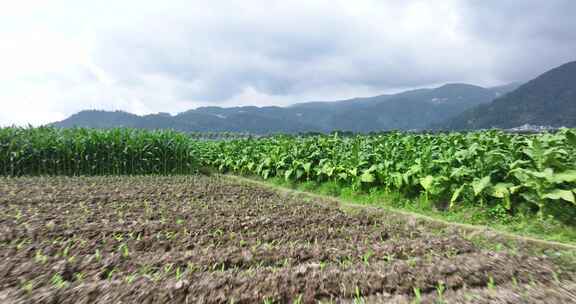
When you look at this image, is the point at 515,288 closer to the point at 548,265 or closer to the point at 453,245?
the point at 548,265

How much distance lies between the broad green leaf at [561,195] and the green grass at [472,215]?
0.40 metres

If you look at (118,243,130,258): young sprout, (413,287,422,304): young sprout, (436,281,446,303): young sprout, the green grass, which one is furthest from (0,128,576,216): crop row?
(118,243,130,258): young sprout

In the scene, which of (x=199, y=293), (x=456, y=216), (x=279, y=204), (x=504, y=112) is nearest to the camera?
(x=199, y=293)

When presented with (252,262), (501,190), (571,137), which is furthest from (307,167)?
(252,262)

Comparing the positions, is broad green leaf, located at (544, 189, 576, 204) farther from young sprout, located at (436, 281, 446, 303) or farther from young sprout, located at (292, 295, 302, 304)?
young sprout, located at (292, 295, 302, 304)

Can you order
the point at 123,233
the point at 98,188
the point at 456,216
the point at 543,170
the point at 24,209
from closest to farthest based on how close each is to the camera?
the point at 123,233, the point at 543,170, the point at 456,216, the point at 24,209, the point at 98,188

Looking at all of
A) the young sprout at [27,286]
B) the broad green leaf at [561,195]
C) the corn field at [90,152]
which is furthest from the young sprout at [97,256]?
the corn field at [90,152]

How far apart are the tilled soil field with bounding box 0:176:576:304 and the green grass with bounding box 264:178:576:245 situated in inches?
22.7

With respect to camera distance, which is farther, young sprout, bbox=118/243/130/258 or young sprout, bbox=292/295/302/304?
young sprout, bbox=118/243/130/258

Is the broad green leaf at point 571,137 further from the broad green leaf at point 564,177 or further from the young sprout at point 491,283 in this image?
the young sprout at point 491,283

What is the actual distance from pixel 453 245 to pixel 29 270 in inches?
163

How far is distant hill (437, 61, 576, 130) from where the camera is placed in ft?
444

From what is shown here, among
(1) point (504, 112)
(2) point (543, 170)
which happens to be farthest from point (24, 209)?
(1) point (504, 112)

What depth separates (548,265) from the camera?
11.3 feet
